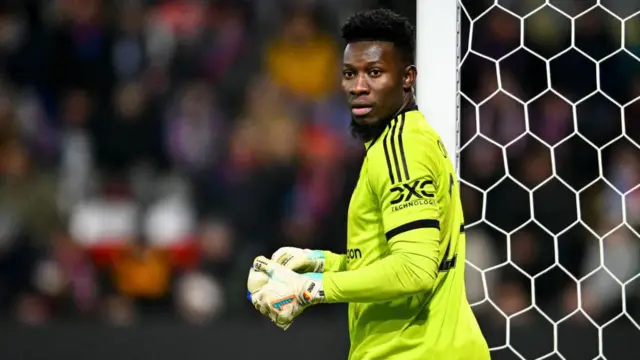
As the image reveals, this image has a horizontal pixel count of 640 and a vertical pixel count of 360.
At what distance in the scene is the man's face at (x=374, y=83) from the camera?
7.14ft

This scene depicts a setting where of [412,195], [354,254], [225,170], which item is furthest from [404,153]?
[225,170]

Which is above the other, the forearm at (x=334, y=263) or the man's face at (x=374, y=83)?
the man's face at (x=374, y=83)

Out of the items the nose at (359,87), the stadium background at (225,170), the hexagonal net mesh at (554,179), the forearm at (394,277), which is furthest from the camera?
the stadium background at (225,170)

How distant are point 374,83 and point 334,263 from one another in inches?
20.6

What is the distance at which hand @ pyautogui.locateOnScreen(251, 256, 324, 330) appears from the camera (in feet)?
6.61

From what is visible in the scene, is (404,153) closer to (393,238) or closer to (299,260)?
(393,238)

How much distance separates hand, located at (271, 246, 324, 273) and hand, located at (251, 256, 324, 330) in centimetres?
32

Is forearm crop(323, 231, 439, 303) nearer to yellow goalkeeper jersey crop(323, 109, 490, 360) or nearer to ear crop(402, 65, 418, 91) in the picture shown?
yellow goalkeeper jersey crop(323, 109, 490, 360)

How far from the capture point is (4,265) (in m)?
5.38

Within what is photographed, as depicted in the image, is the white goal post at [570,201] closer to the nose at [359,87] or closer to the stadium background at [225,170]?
the stadium background at [225,170]

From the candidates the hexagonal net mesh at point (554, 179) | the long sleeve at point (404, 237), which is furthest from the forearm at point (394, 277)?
the hexagonal net mesh at point (554, 179)

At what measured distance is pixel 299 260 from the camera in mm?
2396

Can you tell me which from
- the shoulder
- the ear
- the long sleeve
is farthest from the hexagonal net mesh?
the long sleeve

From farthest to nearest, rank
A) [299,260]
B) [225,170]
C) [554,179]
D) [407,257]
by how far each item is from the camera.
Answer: [225,170], [554,179], [299,260], [407,257]
